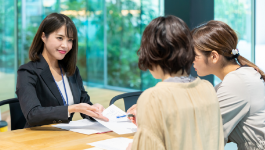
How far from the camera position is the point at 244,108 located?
4.59 feet

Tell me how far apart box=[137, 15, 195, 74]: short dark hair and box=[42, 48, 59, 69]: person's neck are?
1.35 meters

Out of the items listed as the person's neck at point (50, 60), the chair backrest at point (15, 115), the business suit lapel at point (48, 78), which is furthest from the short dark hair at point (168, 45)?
the chair backrest at point (15, 115)

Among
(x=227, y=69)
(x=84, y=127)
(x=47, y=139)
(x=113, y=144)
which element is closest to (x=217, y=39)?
(x=227, y=69)

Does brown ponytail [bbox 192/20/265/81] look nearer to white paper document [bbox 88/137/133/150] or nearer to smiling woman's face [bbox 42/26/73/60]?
white paper document [bbox 88/137/133/150]

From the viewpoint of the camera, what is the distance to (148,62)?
1.01m

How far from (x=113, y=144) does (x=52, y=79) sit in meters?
0.80

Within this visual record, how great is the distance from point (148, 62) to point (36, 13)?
4457 mm

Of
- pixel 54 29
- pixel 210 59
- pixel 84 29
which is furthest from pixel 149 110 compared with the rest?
pixel 84 29

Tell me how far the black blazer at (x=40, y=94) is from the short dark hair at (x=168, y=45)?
0.98m

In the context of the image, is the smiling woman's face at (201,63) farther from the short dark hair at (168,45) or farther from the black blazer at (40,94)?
the black blazer at (40,94)

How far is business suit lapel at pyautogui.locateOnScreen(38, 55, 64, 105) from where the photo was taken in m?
2.01

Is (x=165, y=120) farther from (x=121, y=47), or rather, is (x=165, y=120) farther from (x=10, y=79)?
(x=121, y=47)

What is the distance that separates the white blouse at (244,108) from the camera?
4.54ft

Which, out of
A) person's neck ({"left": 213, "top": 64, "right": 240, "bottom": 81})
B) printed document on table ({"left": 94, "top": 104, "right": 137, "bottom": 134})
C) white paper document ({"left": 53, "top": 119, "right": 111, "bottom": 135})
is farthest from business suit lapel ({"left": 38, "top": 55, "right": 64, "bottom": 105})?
person's neck ({"left": 213, "top": 64, "right": 240, "bottom": 81})
